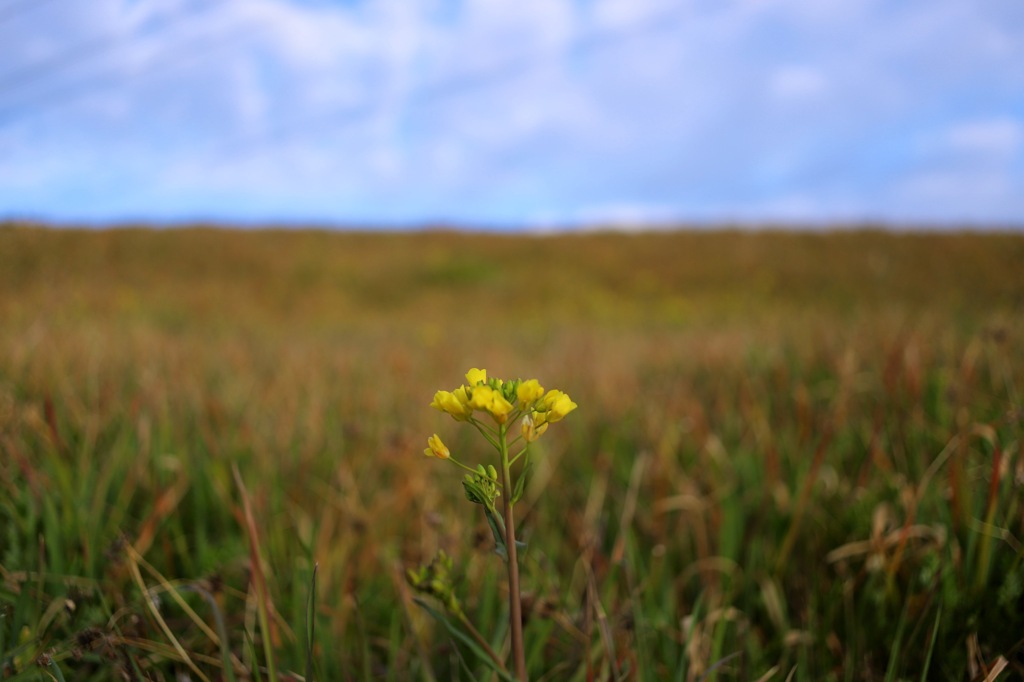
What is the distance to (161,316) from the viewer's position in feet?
33.4

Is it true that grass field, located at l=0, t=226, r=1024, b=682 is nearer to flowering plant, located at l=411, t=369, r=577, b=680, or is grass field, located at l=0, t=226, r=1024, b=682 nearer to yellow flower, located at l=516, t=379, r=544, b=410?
flowering plant, located at l=411, t=369, r=577, b=680

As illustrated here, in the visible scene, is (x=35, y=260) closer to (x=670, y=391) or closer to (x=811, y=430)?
(x=670, y=391)

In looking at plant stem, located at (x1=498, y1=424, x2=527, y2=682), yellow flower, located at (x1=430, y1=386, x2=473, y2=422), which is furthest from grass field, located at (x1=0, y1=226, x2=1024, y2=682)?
yellow flower, located at (x1=430, y1=386, x2=473, y2=422)

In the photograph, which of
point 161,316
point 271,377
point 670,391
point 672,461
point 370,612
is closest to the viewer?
point 370,612

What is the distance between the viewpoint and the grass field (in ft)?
4.34

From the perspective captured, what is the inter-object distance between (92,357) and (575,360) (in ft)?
9.99

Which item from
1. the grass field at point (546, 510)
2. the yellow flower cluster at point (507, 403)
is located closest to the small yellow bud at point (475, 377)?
the yellow flower cluster at point (507, 403)

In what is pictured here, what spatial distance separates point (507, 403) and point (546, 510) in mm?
1950

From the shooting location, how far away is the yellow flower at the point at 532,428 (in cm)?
63

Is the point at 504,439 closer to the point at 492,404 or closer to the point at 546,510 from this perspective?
the point at 492,404

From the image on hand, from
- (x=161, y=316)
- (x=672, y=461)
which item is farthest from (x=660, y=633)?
(x=161, y=316)

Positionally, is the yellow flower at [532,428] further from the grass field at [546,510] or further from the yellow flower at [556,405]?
the grass field at [546,510]

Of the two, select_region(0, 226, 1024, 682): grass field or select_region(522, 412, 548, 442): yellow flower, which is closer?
select_region(522, 412, 548, 442): yellow flower

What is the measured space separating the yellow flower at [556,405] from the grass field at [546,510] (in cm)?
39
